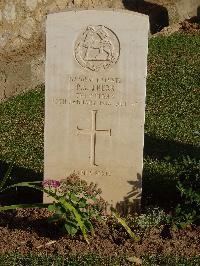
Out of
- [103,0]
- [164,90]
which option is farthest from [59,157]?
[103,0]

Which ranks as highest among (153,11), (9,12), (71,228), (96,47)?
(153,11)

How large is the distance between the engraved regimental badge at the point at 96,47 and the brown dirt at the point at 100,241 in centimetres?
126

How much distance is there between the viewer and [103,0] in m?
10.7

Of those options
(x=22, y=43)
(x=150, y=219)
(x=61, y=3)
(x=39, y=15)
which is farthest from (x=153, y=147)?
(x=61, y=3)

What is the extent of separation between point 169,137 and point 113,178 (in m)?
2.11

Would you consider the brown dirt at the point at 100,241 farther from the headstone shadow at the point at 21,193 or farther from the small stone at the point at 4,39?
the small stone at the point at 4,39

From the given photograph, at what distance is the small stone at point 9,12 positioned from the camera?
8898 mm

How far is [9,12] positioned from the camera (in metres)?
8.97

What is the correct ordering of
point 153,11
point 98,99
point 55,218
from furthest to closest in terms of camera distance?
point 153,11, point 98,99, point 55,218

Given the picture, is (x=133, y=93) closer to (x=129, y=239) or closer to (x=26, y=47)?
(x=129, y=239)

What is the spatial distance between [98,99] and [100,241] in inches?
43.4

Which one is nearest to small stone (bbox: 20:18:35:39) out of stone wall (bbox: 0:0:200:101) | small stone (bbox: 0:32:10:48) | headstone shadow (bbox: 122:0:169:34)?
stone wall (bbox: 0:0:200:101)

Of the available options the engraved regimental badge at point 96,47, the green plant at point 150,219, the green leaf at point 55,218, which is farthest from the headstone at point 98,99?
the green leaf at point 55,218

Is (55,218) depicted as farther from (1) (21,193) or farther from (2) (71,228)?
(1) (21,193)
